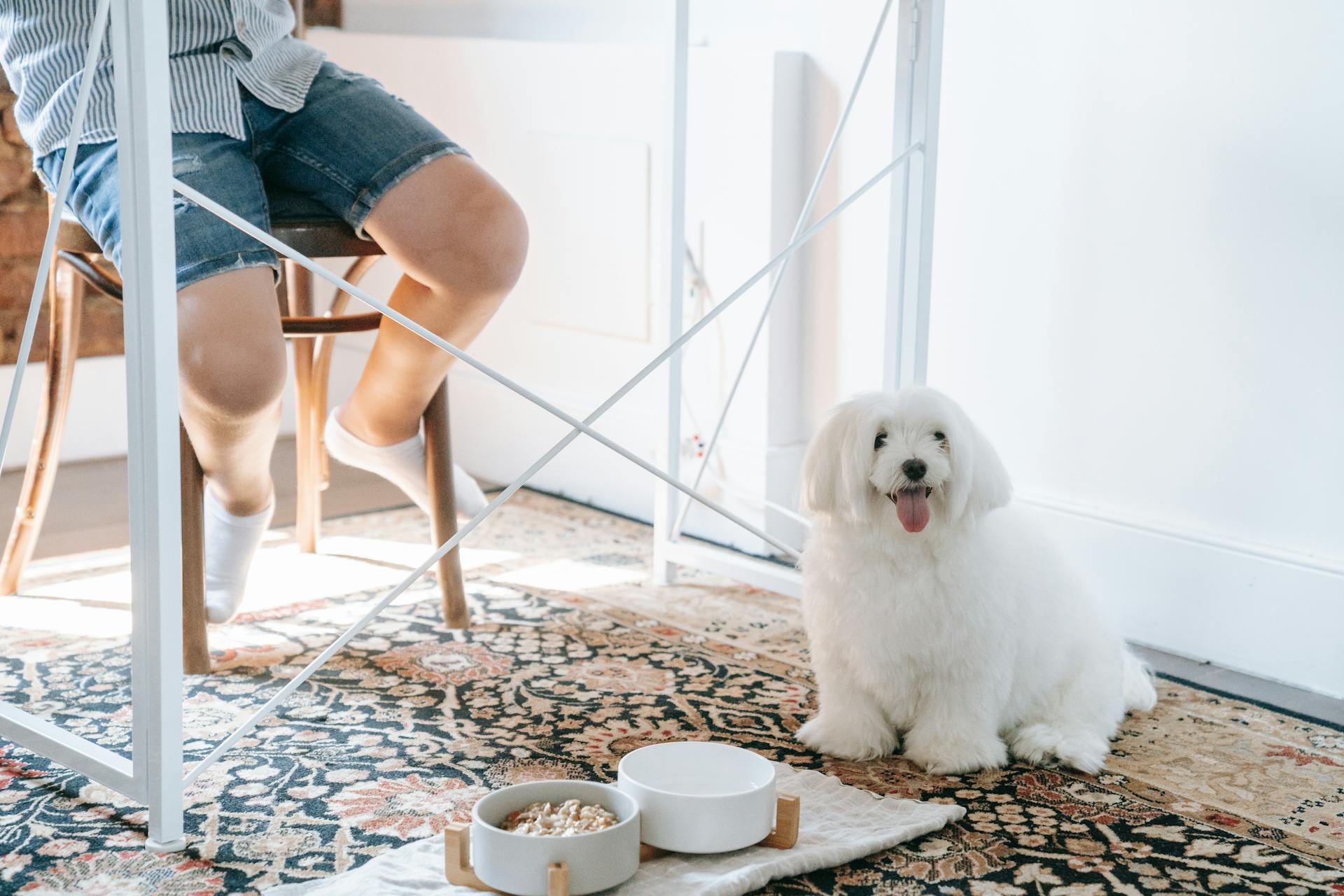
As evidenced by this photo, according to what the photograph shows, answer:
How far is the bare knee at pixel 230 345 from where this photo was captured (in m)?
1.45

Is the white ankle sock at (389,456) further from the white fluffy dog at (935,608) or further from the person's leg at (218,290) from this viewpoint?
the white fluffy dog at (935,608)

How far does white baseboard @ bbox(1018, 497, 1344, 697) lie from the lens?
1688 mm

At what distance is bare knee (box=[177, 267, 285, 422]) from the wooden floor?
2.83ft

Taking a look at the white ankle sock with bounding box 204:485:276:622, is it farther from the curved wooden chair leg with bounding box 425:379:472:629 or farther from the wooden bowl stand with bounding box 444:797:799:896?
the wooden bowl stand with bounding box 444:797:799:896

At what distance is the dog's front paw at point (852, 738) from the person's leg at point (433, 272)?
0.62 m

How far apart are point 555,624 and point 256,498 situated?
0.43 m

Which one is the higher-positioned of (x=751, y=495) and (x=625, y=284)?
(x=625, y=284)

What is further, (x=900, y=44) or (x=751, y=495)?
(x=751, y=495)

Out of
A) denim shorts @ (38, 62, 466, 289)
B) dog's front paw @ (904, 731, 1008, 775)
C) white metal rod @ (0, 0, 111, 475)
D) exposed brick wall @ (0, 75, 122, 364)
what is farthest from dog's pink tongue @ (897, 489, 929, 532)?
exposed brick wall @ (0, 75, 122, 364)

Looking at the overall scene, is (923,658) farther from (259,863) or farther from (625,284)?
(625,284)

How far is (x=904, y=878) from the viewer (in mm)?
1183

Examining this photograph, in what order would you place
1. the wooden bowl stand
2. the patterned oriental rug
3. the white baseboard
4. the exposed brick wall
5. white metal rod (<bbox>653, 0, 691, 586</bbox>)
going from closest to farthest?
the wooden bowl stand → the patterned oriental rug → the white baseboard → white metal rod (<bbox>653, 0, 691, 586</bbox>) → the exposed brick wall

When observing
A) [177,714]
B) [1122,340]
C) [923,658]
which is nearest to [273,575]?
[177,714]

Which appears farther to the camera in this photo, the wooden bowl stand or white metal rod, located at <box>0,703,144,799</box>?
white metal rod, located at <box>0,703,144,799</box>
